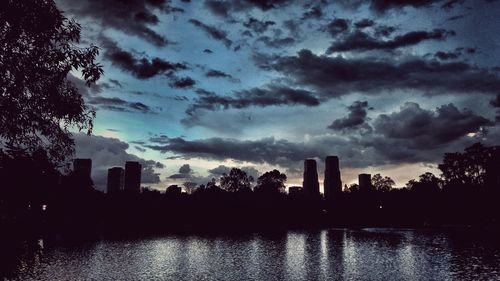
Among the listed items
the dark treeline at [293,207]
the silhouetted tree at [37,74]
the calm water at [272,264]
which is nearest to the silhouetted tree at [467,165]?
the dark treeline at [293,207]

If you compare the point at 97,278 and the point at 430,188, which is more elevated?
the point at 430,188

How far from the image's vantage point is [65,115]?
16688 mm

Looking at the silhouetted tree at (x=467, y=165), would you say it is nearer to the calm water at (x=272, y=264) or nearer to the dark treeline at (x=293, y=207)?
the dark treeline at (x=293, y=207)

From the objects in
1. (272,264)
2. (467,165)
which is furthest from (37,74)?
(467,165)

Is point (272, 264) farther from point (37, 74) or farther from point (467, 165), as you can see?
point (467, 165)

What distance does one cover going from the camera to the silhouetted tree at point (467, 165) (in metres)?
146

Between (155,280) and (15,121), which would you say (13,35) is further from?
(155,280)

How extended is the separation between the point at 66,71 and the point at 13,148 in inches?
159

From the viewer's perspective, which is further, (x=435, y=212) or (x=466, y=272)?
(x=435, y=212)

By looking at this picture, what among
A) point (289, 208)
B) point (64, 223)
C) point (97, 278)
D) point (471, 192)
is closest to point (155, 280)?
point (97, 278)

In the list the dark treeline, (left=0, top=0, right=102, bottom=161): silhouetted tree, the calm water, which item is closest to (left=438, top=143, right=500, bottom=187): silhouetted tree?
the dark treeline

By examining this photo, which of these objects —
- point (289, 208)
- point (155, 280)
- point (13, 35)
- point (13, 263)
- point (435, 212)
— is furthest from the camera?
point (289, 208)

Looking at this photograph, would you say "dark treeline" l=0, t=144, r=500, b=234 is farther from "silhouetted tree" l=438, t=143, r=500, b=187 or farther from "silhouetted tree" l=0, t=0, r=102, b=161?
"silhouetted tree" l=0, t=0, r=102, b=161

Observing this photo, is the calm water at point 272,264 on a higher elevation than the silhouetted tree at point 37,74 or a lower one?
lower
